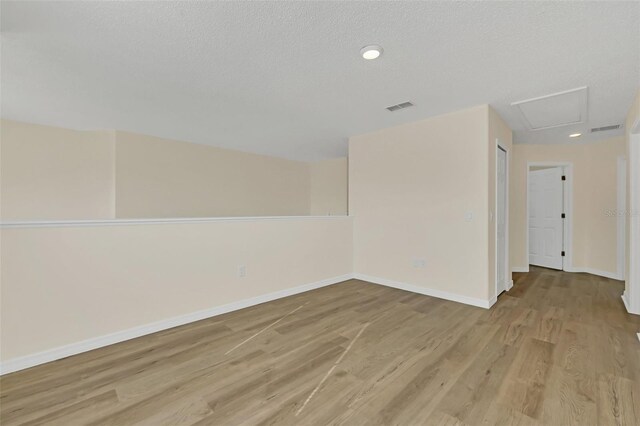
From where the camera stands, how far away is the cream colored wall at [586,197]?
4828 mm

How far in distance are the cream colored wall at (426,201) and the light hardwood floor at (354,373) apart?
71 centimetres

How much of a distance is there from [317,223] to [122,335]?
2634 millimetres

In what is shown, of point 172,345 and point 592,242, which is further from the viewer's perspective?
point 592,242

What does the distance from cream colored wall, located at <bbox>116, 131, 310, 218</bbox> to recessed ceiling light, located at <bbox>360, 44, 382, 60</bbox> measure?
4034 millimetres

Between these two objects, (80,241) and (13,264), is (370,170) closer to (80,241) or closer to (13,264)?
(80,241)

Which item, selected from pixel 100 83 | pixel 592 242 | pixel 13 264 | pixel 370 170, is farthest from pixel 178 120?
pixel 592 242

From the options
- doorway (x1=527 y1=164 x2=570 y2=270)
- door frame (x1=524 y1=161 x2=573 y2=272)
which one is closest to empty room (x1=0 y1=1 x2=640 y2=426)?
door frame (x1=524 y1=161 x2=573 y2=272)

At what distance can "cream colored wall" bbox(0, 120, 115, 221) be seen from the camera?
Answer: 3725 mm

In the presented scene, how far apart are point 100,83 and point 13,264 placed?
1.80m

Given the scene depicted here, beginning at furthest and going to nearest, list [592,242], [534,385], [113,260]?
[592,242], [113,260], [534,385]

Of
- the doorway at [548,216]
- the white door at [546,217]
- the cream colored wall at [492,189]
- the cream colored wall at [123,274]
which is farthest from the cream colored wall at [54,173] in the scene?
the white door at [546,217]

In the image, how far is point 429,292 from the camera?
3781 mm

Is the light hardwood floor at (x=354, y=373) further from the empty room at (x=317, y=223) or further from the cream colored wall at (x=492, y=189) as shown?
the cream colored wall at (x=492, y=189)

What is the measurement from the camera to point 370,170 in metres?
4.46
